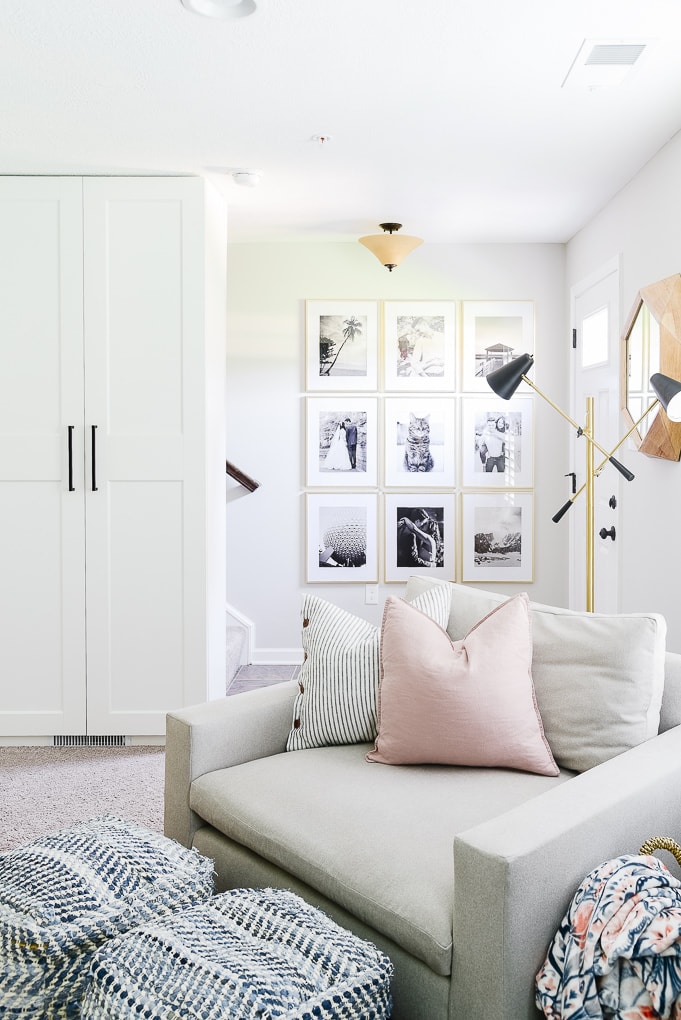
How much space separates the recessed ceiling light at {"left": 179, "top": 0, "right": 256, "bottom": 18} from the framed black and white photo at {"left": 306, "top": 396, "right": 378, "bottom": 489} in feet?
9.04

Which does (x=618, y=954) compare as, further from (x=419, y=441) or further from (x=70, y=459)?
(x=419, y=441)

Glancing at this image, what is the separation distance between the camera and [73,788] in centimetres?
Answer: 317

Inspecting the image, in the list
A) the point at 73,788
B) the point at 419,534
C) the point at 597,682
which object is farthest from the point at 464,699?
the point at 419,534

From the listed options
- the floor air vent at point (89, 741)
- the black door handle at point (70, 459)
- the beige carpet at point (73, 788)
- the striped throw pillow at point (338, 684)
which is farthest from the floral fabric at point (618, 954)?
the black door handle at point (70, 459)

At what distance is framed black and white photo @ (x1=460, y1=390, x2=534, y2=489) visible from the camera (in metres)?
4.93

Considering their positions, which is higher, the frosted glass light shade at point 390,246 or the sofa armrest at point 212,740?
the frosted glass light shade at point 390,246

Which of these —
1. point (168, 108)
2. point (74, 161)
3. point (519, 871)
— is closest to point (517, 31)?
point (168, 108)

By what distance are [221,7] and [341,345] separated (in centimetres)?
272

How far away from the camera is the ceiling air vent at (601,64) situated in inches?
96.1

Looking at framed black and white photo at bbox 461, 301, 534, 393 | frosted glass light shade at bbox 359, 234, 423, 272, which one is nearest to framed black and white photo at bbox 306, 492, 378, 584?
framed black and white photo at bbox 461, 301, 534, 393

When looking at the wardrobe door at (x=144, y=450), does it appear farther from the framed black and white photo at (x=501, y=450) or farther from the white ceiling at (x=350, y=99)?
the framed black and white photo at (x=501, y=450)

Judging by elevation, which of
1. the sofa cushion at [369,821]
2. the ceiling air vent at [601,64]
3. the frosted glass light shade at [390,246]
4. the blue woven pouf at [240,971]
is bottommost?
the blue woven pouf at [240,971]

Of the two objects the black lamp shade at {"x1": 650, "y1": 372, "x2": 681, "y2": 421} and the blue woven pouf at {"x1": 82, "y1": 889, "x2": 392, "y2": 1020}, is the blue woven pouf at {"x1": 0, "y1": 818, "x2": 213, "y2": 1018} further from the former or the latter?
the black lamp shade at {"x1": 650, "y1": 372, "x2": 681, "y2": 421}

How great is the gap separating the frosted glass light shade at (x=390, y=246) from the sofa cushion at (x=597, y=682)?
2.86 metres
